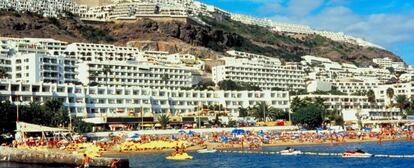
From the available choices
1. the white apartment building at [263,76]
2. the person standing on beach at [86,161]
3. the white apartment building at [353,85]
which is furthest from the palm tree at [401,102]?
the person standing on beach at [86,161]

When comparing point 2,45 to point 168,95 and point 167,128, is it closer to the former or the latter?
point 168,95

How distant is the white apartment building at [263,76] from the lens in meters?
153

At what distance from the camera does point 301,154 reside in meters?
64.8

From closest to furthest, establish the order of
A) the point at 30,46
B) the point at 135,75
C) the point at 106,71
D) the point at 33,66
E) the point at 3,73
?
the point at 3,73 < the point at 33,66 < the point at 106,71 < the point at 135,75 < the point at 30,46

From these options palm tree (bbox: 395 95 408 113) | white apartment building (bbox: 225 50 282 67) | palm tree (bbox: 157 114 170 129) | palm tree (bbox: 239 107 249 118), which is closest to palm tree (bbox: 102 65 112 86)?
palm tree (bbox: 239 107 249 118)

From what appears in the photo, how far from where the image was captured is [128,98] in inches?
4146

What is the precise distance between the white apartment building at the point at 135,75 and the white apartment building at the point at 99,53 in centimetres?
803

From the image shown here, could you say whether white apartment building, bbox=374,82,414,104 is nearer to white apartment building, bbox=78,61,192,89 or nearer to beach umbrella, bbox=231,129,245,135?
white apartment building, bbox=78,61,192,89

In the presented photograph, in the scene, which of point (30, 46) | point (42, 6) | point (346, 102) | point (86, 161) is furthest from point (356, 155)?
point (42, 6)

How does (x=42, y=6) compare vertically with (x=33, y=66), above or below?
above

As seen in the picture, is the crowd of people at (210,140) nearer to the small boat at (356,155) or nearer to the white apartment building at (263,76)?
the small boat at (356,155)

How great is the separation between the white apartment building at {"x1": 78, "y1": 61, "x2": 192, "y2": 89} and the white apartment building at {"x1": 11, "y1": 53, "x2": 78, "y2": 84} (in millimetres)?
5651

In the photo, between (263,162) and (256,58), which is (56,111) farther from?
(256,58)

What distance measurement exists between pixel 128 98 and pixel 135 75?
24.7 metres
